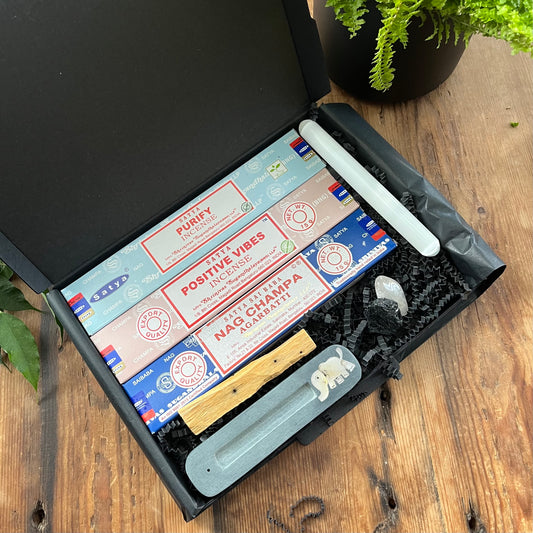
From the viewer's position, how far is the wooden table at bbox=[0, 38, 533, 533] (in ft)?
1.89

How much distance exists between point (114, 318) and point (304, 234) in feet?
0.65

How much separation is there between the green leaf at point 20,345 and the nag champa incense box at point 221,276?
8 cm

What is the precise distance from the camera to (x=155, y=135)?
0.55 meters

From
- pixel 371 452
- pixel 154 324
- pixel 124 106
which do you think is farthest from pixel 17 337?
pixel 371 452

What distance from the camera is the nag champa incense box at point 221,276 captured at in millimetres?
560

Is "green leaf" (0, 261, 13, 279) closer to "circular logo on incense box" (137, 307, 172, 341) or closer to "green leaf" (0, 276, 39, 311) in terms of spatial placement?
"green leaf" (0, 276, 39, 311)

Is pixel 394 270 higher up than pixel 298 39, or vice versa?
pixel 298 39

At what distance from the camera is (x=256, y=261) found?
1.92ft

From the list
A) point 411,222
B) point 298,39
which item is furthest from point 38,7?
point 411,222

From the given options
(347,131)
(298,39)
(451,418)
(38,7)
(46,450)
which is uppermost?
(38,7)

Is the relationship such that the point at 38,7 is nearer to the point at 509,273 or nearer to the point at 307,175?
the point at 307,175

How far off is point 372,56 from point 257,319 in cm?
29

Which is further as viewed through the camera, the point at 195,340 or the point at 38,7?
the point at 195,340

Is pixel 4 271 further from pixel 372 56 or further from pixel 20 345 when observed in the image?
pixel 372 56
